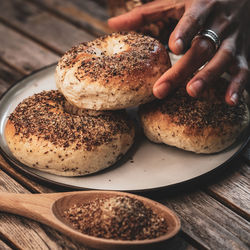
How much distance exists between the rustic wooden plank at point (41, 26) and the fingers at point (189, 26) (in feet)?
3.74

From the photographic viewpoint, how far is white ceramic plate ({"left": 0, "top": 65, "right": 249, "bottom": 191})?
1445 mm

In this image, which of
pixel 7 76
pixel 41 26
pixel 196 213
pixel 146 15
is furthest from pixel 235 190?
pixel 41 26

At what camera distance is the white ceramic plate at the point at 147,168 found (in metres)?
1.45

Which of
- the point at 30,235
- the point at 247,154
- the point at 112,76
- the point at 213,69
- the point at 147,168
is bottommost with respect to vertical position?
the point at 30,235

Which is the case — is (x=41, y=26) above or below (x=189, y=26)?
below

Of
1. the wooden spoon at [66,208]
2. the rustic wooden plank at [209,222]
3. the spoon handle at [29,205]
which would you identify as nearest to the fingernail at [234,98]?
the rustic wooden plank at [209,222]

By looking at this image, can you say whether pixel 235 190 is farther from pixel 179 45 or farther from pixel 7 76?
pixel 7 76

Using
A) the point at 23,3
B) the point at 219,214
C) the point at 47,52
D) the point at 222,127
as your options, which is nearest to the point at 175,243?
the point at 219,214

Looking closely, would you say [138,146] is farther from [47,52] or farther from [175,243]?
[47,52]

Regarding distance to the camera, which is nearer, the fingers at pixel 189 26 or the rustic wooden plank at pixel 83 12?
the fingers at pixel 189 26

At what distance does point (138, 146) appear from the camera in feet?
5.46

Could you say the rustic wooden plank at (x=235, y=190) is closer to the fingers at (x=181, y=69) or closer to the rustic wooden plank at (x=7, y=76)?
the fingers at (x=181, y=69)

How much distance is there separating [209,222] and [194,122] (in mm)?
413

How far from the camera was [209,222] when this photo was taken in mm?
1348
